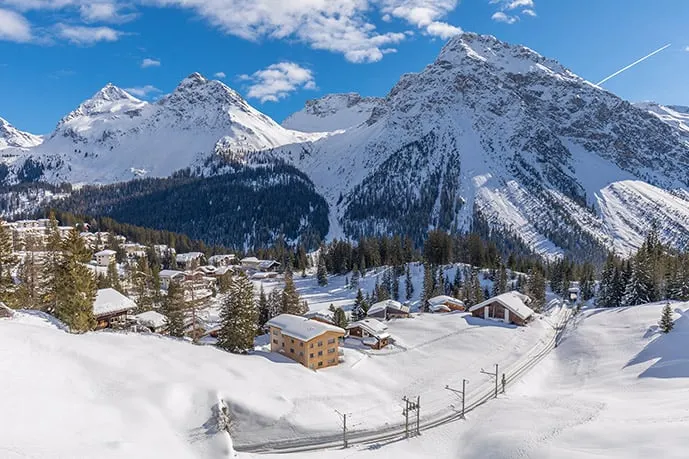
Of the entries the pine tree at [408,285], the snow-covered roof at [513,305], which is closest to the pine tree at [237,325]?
the snow-covered roof at [513,305]

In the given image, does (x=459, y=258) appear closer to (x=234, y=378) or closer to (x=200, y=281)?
(x=200, y=281)

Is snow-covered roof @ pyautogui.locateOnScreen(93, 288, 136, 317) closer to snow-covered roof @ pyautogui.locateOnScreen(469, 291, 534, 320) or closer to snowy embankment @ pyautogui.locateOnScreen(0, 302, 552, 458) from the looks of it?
snowy embankment @ pyautogui.locateOnScreen(0, 302, 552, 458)

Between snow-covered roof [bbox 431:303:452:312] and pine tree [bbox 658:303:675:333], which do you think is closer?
pine tree [bbox 658:303:675:333]

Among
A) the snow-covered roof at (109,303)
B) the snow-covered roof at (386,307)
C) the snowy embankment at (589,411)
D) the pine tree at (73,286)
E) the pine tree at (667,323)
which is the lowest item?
the snowy embankment at (589,411)

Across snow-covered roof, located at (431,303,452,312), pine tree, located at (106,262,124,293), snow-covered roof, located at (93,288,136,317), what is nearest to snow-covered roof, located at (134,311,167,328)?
snow-covered roof, located at (93,288,136,317)

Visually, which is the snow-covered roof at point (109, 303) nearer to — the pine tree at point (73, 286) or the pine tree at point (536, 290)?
the pine tree at point (73, 286)

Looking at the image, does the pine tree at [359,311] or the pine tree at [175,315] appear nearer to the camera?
the pine tree at [175,315]

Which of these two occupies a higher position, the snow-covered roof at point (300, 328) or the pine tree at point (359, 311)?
the snow-covered roof at point (300, 328)
